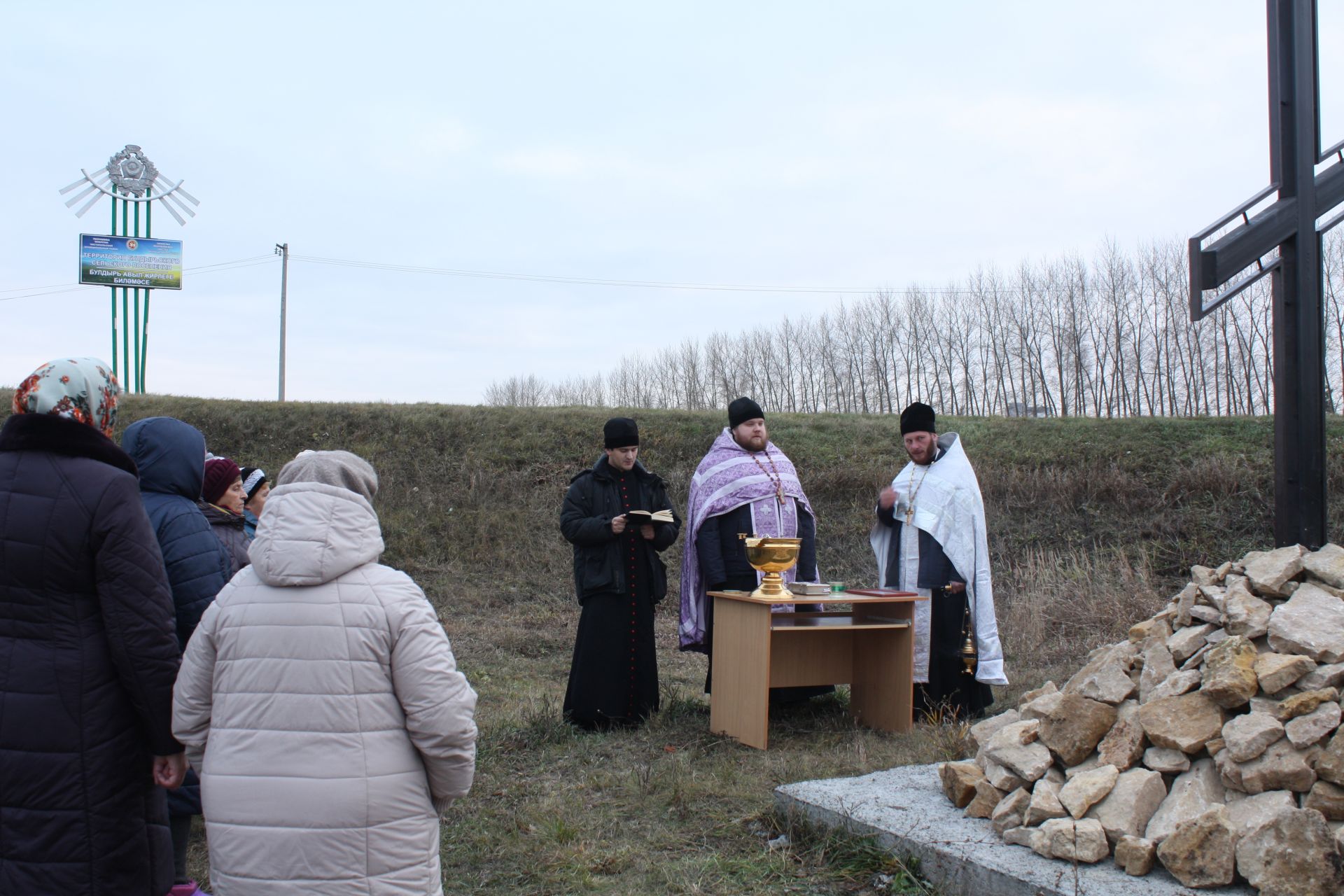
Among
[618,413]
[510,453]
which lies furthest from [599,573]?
[618,413]

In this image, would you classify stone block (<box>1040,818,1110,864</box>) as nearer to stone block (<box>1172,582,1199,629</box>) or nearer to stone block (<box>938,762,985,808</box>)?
stone block (<box>938,762,985,808</box>)

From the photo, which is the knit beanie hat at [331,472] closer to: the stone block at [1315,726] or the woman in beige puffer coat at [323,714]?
the woman in beige puffer coat at [323,714]

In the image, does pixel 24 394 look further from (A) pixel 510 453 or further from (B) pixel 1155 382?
(B) pixel 1155 382

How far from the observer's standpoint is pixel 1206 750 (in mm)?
3682

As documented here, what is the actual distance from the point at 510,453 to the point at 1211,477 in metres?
10.9

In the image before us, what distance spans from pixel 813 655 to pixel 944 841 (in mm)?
2794

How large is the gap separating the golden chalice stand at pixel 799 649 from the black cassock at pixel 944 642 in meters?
0.16

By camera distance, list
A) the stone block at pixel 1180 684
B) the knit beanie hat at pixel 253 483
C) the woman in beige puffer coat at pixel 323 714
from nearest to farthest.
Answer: the woman in beige puffer coat at pixel 323 714 → the stone block at pixel 1180 684 → the knit beanie hat at pixel 253 483

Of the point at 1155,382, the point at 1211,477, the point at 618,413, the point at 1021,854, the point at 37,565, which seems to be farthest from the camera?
the point at 1155,382

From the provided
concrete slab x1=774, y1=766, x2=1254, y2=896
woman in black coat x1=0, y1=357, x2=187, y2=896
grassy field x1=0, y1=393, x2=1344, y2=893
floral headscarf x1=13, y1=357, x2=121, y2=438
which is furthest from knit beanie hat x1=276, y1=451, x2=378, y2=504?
concrete slab x1=774, y1=766, x2=1254, y2=896

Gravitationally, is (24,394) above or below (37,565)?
above

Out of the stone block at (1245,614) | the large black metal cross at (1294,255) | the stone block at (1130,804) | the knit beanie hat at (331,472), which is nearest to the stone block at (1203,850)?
the stone block at (1130,804)

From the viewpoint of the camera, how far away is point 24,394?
115 inches

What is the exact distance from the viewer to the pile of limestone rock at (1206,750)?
10.7 ft
